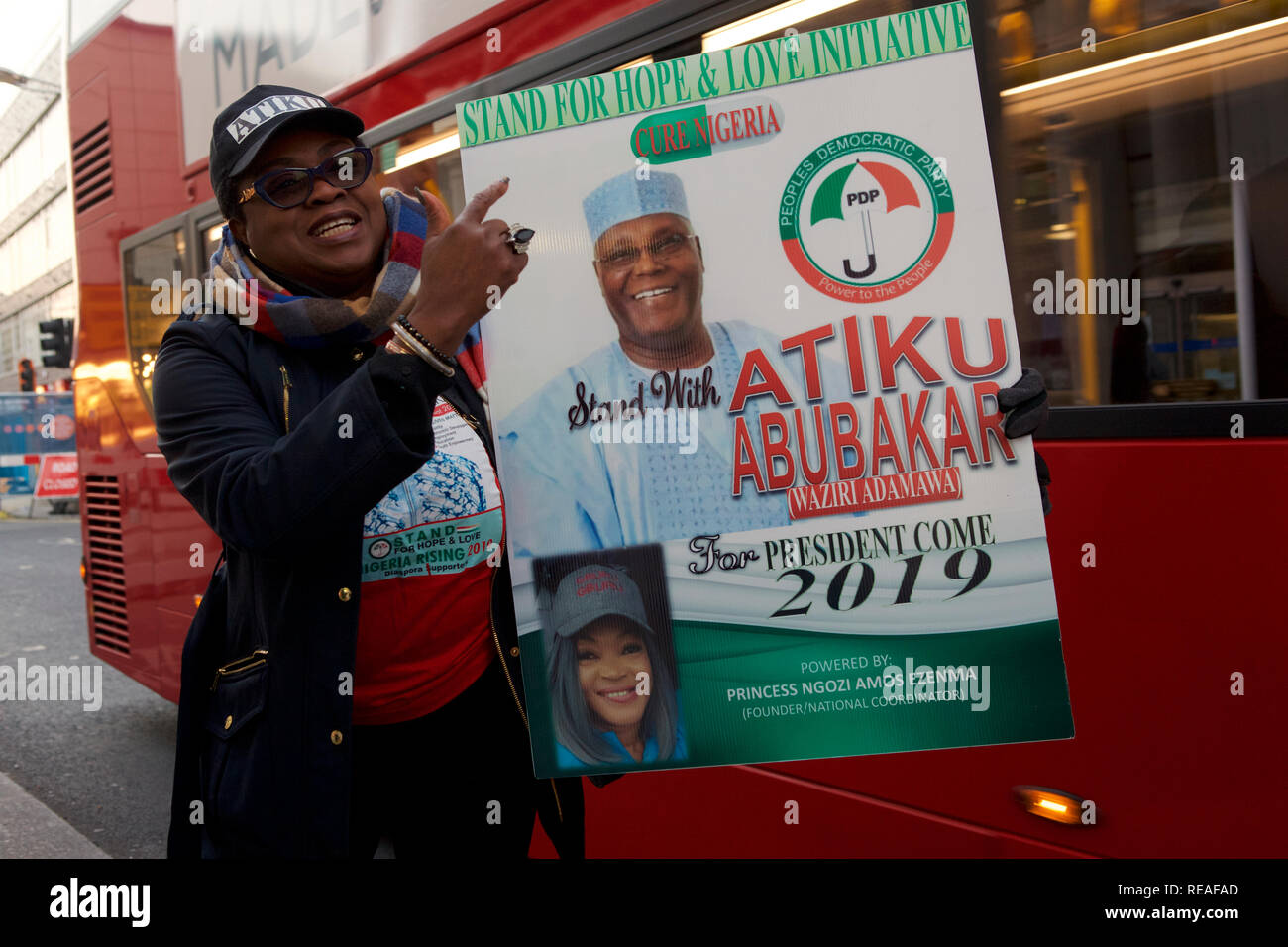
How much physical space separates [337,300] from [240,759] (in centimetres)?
66

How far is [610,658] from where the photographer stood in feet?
4.98

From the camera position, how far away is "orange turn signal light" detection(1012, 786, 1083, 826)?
2.07 metres

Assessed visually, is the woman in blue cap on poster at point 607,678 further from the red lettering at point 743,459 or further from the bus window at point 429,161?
the bus window at point 429,161

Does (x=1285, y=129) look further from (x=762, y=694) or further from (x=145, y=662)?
(x=145, y=662)

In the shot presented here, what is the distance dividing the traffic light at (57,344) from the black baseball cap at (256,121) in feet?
26.3

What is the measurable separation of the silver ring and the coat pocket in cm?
65

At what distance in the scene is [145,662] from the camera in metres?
4.95

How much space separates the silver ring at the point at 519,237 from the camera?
57.3 inches

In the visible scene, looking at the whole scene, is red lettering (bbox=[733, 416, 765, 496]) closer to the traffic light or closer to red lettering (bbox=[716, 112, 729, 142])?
red lettering (bbox=[716, 112, 729, 142])

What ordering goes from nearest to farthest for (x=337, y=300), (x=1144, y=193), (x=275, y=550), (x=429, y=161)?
(x=275, y=550), (x=337, y=300), (x=1144, y=193), (x=429, y=161)

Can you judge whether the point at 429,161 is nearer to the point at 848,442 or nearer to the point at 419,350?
the point at 419,350

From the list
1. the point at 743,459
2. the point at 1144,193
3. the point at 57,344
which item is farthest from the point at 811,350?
the point at 57,344

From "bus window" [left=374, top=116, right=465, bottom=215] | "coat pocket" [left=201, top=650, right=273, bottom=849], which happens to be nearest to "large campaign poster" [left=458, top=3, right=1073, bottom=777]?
"coat pocket" [left=201, top=650, right=273, bottom=849]
